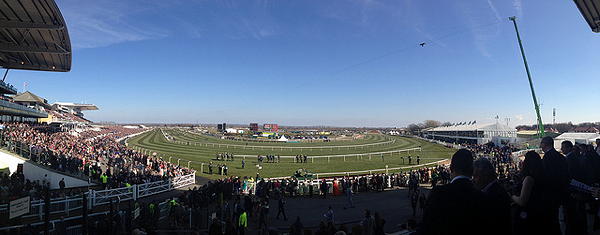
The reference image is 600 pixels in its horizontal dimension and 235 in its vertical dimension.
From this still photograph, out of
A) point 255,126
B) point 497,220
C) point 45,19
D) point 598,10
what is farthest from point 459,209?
point 255,126

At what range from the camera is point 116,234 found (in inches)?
383

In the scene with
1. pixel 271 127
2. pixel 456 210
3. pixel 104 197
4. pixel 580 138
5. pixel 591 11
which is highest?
pixel 591 11

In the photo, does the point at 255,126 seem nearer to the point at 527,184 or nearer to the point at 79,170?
the point at 79,170

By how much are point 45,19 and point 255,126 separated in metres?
84.2

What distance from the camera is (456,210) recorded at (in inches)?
85.4

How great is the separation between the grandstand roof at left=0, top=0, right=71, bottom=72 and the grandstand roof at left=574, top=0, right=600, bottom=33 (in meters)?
22.6

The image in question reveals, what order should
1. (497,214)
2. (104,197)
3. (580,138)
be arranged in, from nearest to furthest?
(497,214) → (104,197) → (580,138)

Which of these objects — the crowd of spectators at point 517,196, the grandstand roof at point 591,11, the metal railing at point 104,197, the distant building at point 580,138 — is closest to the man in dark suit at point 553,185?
the crowd of spectators at point 517,196

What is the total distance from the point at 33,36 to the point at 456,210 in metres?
25.3

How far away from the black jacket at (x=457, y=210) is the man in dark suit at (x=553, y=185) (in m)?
2.05

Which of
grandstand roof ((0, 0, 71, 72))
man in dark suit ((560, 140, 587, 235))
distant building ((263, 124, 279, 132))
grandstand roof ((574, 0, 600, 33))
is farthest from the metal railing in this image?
distant building ((263, 124, 279, 132))

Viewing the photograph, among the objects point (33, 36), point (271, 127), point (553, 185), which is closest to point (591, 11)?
point (553, 185)

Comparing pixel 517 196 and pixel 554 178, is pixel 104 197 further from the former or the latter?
pixel 554 178

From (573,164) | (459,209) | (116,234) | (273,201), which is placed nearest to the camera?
(459,209)
